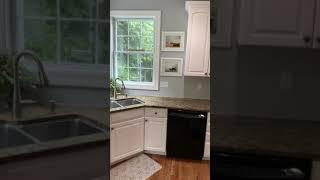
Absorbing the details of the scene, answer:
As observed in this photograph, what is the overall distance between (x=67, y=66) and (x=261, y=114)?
0.76 metres

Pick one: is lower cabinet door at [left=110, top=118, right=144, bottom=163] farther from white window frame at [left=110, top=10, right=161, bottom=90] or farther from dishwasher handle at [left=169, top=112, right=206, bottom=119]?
white window frame at [left=110, top=10, right=161, bottom=90]

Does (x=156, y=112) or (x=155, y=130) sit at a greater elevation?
(x=156, y=112)

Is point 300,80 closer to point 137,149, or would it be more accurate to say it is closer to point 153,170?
point 153,170

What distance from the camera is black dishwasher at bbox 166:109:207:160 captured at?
12.3ft

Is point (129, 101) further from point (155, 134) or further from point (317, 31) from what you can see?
point (317, 31)

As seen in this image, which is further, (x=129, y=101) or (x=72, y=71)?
(x=129, y=101)

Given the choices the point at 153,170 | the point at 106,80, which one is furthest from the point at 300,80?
the point at 153,170

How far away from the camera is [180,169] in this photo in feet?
12.0

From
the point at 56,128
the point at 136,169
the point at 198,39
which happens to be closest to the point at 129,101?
the point at 136,169

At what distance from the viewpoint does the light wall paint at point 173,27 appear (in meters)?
4.07

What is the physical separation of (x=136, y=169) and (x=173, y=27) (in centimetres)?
209

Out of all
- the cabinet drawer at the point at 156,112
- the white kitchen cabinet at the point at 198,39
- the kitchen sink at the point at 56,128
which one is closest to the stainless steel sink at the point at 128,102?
the cabinet drawer at the point at 156,112

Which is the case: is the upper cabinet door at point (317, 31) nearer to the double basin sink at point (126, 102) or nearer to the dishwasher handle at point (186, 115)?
the dishwasher handle at point (186, 115)

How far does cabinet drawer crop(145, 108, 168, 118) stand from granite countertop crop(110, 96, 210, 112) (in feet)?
0.19
